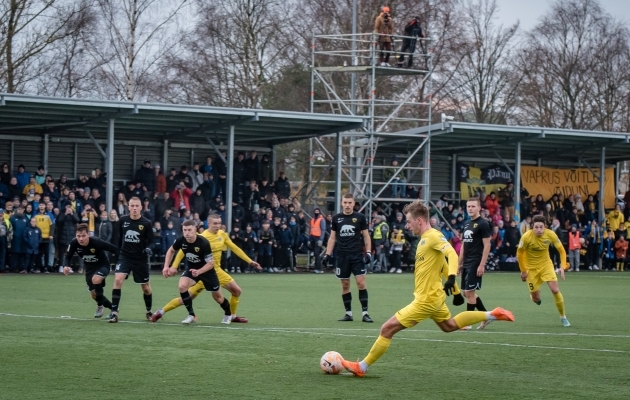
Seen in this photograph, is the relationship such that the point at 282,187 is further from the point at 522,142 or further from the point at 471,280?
the point at 471,280

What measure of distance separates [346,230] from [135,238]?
348 cm

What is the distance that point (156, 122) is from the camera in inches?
1242

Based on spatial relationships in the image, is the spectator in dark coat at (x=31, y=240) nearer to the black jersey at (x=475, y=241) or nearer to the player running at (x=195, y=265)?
the player running at (x=195, y=265)

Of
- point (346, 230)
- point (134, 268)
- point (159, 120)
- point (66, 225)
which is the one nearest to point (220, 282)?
point (134, 268)

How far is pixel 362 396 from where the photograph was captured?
841 centimetres

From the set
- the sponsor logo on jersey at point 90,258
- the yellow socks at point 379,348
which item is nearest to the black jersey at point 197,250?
the sponsor logo on jersey at point 90,258

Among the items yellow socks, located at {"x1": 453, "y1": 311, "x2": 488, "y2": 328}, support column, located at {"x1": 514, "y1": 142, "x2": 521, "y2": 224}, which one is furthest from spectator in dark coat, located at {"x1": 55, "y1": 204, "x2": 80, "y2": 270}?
yellow socks, located at {"x1": 453, "y1": 311, "x2": 488, "y2": 328}

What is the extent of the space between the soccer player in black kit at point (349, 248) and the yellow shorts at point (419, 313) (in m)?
6.05

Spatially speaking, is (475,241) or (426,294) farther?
(475,241)

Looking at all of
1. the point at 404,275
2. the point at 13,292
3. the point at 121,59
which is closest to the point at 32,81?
the point at 121,59

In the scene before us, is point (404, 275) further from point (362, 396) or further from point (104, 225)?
point (362, 396)

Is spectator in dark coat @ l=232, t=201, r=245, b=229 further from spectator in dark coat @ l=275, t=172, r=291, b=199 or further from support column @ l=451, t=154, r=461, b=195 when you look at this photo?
support column @ l=451, t=154, r=461, b=195

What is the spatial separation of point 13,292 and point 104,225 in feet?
23.8

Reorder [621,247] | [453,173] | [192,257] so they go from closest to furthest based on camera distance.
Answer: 1. [192,257]
2. [621,247]
3. [453,173]
